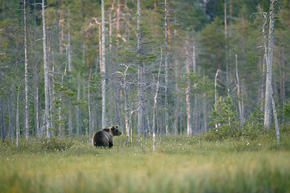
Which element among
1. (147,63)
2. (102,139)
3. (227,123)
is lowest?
(102,139)

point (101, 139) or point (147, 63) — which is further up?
point (147, 63)

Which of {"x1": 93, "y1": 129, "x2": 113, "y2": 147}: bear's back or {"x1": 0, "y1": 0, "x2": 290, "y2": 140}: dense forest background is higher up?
{"x1": 0, "y1": 0, "x2": 290, "y2": 140}: dense forest background

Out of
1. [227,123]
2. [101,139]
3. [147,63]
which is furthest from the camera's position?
[147,63]

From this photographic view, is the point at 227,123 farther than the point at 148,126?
No

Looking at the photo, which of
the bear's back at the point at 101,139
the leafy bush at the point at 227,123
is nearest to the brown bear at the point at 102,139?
the bear's back at the point at 101,139

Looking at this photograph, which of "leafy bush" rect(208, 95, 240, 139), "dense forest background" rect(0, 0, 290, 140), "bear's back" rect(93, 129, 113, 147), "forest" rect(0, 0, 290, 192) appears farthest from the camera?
"dense forest background" rect(0, 0, 290, 140)

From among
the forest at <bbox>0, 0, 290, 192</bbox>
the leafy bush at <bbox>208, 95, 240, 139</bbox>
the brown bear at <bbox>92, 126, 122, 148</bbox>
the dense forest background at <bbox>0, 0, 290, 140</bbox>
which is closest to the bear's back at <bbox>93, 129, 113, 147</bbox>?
the brown bear at <bbox>92, 126, 122, 148</bbox>

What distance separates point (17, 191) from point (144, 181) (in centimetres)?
241

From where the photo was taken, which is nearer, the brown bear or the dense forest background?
the brown bear

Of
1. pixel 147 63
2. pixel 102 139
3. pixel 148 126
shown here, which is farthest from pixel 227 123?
pixel 147 63

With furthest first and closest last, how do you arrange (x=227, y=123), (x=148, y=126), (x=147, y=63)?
(x=147, y=63)
(x=148, y=126)
(x=227, y=123)

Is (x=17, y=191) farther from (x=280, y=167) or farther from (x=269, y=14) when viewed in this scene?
(x=269, y=14)

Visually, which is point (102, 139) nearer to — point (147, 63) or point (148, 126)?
point (148, 126)

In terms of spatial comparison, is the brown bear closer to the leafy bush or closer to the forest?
the forest
